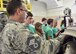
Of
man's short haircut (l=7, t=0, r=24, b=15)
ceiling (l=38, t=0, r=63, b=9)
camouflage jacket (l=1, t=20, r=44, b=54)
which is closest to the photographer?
camouflage jacket (l=1, t=20, r=44, b=54)

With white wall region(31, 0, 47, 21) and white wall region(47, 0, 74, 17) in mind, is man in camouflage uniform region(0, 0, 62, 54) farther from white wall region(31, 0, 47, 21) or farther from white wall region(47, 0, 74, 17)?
white wall region(31, 0, 47, 21)

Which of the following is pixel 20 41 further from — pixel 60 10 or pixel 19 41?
pixel 60 10

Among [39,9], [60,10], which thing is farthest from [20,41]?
[39,9]

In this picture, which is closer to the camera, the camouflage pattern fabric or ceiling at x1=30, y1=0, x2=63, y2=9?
the camouflage pattern fabric

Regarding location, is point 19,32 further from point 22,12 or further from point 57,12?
point 57,12

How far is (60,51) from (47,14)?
23.9ft

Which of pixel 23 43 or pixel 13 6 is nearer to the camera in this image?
pixel 23 43

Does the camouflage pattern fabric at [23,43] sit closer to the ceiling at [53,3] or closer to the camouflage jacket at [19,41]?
the camouflage jacket at [19,41]

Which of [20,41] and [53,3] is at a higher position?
[53,3]

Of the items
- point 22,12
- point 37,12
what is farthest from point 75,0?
point 22,12

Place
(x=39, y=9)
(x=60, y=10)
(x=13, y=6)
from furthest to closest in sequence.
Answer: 1. (x=39, y=9)
2. (x=60, y=10)
3. (x=13, y=6)

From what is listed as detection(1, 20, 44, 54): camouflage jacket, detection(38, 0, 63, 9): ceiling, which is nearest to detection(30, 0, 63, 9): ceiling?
detection(38, 0, 63, 9): ceiling

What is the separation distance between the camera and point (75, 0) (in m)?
6.91

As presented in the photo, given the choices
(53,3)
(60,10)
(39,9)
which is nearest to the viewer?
(60,10)
